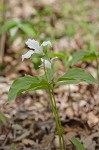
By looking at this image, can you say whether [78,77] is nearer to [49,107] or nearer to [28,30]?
[49,107]

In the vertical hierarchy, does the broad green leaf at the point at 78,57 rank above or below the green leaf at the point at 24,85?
above

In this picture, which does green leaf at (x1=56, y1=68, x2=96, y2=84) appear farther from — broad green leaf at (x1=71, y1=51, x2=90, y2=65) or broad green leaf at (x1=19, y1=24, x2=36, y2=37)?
broad green leaf at (x1=19, y1=24, x2=36, y2=37)

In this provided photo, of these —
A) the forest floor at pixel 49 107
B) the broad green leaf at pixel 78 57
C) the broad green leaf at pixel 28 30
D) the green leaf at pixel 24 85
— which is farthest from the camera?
the broad green leaf at pixel 28 30

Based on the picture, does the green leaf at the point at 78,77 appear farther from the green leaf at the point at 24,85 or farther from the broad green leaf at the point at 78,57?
the broad green leaf at the point at 78,57

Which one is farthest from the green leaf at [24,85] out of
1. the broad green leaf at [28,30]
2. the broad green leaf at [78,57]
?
the broad green leaf at [28,30]

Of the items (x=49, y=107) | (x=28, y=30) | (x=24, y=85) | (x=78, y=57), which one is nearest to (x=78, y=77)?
(x=24, y=85)

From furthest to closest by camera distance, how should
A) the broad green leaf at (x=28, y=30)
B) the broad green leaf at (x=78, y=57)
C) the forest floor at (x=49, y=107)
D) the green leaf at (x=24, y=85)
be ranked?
1. the broad green leaf at (x=28, y=30)
2. the forest floor at (x=49, y=107)
3. the broad green leaf at (x=78, y=57)
4. the green leaf at (x=24, y=85)

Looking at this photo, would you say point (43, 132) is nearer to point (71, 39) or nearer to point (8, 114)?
point (8, 114)

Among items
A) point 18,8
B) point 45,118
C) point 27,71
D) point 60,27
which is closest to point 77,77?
point 45,118

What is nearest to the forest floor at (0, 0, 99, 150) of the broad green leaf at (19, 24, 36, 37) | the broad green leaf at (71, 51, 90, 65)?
the broad green leaf at (19, 24, 36, 37)
